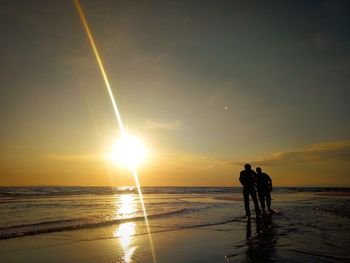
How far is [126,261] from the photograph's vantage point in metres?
6.51

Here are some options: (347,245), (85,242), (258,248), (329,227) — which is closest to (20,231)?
(85,242)

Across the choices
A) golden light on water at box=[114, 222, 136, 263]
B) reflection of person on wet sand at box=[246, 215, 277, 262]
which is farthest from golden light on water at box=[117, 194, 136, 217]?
reflection of person on wet sand at box=[246, 215, 277, 262]

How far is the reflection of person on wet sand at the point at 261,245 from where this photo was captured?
6.62 meters

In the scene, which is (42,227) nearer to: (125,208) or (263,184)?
(125,208)

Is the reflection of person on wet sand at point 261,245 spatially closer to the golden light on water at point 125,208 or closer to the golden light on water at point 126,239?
the golden light on water at point 126,239

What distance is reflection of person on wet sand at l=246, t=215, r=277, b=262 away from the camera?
260 inches

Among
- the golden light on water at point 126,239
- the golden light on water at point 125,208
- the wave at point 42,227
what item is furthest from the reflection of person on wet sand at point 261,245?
the golden light on water at point 125,208

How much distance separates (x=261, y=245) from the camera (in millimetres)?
7988

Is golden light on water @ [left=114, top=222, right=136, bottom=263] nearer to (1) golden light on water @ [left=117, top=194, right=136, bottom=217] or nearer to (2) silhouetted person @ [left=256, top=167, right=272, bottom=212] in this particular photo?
(1) golden light on water @ [left=117, top=194, right=136, bottom=217]

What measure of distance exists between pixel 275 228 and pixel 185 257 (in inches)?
220

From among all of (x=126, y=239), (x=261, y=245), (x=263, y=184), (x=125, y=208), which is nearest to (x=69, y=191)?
(x=125, y=208)

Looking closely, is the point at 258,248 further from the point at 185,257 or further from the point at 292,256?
the point at 185,257

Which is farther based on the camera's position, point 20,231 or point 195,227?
point 195,227

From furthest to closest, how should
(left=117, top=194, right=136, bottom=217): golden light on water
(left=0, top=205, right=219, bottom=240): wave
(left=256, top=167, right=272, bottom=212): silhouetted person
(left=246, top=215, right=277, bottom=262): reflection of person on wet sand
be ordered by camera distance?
1. (left=256, top=167, right=272, bottom=212): silhouetted person
2. (left=117, top=194, right=136, bottom=217): golden light on water
3. (left=0, top=205, right=219, bottom=240): wave
4. (left=246, top=215, right=277, bottom=262): reflection of person on wet sand
